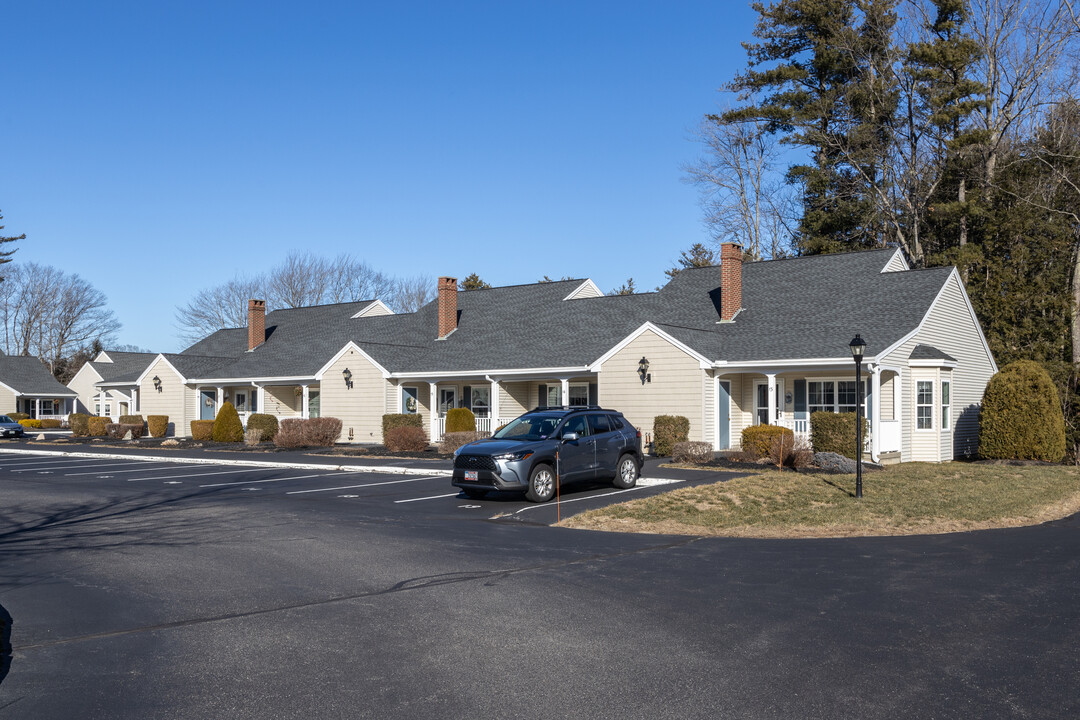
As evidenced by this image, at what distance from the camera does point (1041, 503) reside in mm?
17531

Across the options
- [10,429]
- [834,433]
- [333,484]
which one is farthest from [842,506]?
[10,429]

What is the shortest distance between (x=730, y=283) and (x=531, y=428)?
1510 centimetres

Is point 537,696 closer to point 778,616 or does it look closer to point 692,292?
point 778,616

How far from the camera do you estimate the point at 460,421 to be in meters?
32.0

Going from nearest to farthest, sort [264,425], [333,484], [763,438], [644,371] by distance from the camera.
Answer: [333,484] < [763,438] < [644,371] < [264,425]

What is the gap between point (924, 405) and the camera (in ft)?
88.2

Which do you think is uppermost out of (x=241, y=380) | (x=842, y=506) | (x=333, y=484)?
(x=241, y=380)

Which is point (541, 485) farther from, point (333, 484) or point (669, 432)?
point (669, 432)

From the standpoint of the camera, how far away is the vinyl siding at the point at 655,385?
90.7 ft

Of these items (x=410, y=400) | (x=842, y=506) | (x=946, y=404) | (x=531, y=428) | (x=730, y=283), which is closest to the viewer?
(x=842, y=506)

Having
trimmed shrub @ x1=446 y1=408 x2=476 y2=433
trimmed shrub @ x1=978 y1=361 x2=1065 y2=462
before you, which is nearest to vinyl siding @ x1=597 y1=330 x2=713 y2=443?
trimmed shrub @ x1=446 y1=408 x2=476 y2=433

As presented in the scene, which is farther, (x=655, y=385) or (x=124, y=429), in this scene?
(x=124, y=429)

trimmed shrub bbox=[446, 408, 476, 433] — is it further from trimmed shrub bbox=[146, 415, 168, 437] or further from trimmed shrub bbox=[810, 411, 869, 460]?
trimmed shrub bbox=[146, 415, 168, 437]

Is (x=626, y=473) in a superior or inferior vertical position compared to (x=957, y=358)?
inferior
